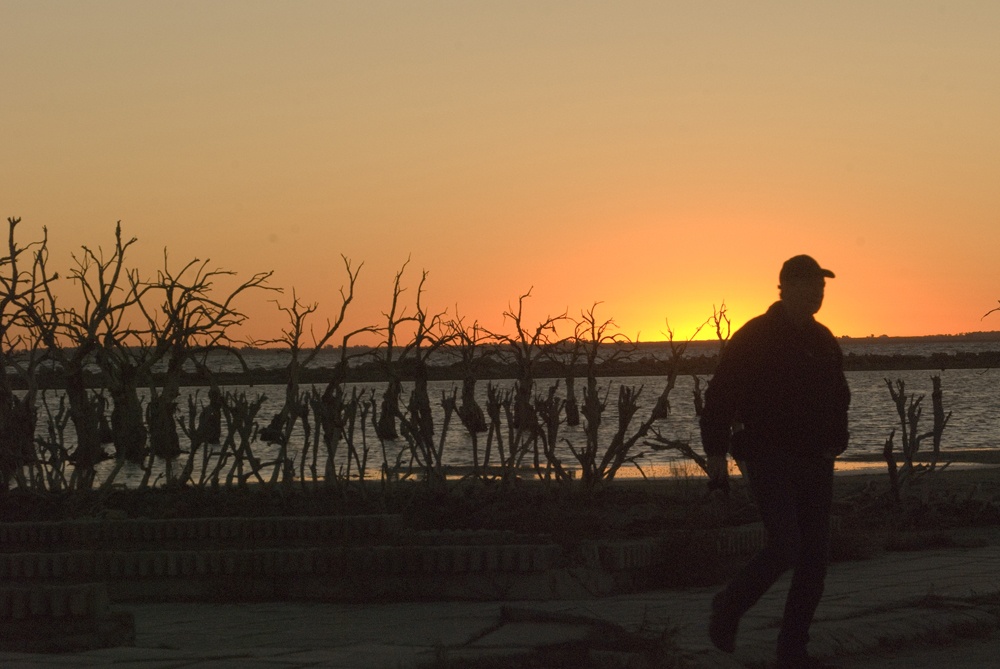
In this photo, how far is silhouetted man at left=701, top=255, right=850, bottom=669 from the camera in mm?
5719

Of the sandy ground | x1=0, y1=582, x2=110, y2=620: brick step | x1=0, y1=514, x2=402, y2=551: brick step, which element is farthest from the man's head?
x1=0, y1=514, x2=402, y2=551: brick step

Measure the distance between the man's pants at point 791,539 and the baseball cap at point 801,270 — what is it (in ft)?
2.63

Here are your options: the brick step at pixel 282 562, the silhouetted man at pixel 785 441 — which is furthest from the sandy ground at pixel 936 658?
the brick step at pixel 282 562

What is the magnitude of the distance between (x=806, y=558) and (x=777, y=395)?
2.31 ft

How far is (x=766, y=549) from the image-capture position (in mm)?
5719

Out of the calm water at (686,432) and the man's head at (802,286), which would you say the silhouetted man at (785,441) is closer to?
the man's head at (802,286)

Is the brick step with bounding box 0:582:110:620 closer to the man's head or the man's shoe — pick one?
the man's shoe

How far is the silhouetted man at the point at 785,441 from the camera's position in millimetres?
5719

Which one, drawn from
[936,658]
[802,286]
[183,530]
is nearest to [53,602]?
[802,286]

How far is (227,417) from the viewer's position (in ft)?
43.1

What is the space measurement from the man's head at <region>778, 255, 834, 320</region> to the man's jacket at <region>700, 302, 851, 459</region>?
0.06m

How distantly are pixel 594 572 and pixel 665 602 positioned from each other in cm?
→ 77

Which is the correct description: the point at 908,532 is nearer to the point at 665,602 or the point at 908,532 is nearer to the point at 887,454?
the point at 887,454

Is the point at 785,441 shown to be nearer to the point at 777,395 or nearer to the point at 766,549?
the point at 777,395
